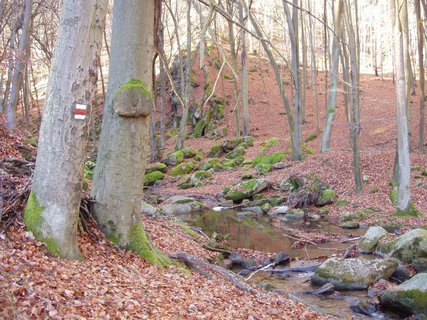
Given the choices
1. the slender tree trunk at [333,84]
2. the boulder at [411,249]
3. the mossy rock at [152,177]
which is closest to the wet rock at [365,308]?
the boulder at [411,249]

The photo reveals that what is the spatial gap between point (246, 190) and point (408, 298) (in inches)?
491

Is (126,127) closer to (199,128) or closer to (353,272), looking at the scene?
(353,272)

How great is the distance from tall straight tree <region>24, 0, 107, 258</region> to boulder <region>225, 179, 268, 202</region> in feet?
47.9

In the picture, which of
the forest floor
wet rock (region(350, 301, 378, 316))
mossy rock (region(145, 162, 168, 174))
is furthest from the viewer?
mossy rock (region(145, 162, 168, 174))

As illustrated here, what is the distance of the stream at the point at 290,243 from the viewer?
28.3 ft

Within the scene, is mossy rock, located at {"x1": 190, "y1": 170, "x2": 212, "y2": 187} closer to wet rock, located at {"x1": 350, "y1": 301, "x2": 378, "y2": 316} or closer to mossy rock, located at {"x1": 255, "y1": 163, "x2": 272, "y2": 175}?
mossy rock, located at {"x1": 255, "y1": 163, "x2": 272, "y2": 175}

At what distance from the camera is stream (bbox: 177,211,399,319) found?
8.64 metres

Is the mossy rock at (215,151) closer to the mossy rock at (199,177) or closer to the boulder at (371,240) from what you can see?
the mossy rock at (199,177)

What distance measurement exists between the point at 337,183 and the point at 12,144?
1318 cm

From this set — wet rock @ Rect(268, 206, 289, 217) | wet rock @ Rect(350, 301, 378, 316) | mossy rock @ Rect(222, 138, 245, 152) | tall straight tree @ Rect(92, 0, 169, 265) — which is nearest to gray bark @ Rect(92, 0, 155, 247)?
tall straight tree @ Rect(92, 0, 169, 265)

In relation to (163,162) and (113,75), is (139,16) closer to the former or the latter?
(113,75)

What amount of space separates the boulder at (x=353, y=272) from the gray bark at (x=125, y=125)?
482 cm

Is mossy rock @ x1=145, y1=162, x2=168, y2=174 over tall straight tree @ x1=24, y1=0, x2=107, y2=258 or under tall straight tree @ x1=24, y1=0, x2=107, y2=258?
under

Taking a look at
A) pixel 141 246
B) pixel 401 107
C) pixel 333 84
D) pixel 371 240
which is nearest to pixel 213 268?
pixel 141 246
